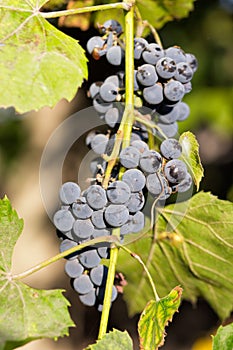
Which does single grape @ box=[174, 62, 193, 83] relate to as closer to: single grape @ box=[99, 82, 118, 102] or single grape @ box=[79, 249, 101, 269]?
single grape @ box=[99, 82, 118, 102]

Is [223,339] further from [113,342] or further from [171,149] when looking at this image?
[171,149]

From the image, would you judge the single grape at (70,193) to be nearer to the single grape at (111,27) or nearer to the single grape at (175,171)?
the single grape at (175,171)

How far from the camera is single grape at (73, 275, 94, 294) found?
1.18 metres

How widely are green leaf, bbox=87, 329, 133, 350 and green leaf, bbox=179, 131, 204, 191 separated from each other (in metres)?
0.32

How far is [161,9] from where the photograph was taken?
155 cm

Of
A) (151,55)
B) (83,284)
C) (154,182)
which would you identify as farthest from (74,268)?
(151,55)

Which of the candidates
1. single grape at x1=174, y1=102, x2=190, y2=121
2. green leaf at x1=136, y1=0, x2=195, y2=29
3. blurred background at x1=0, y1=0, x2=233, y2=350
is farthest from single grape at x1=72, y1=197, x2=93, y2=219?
blurred background at x1=0, y1=0, x2=233, y2=350

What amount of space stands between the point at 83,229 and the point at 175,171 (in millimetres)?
212

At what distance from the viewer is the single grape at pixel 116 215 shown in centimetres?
106

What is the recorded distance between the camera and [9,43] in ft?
3.38

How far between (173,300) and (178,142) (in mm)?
312

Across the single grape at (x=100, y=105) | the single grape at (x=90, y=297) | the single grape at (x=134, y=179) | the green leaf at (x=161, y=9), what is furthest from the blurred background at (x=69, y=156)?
the single grape at (x=134, y=179)

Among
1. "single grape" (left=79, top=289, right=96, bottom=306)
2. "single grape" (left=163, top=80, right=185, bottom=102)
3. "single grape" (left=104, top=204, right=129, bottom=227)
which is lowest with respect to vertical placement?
"single grape" (left=79, top=289, right=96, bottom=306)

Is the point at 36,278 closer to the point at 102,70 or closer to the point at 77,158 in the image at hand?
the point at 77,158
